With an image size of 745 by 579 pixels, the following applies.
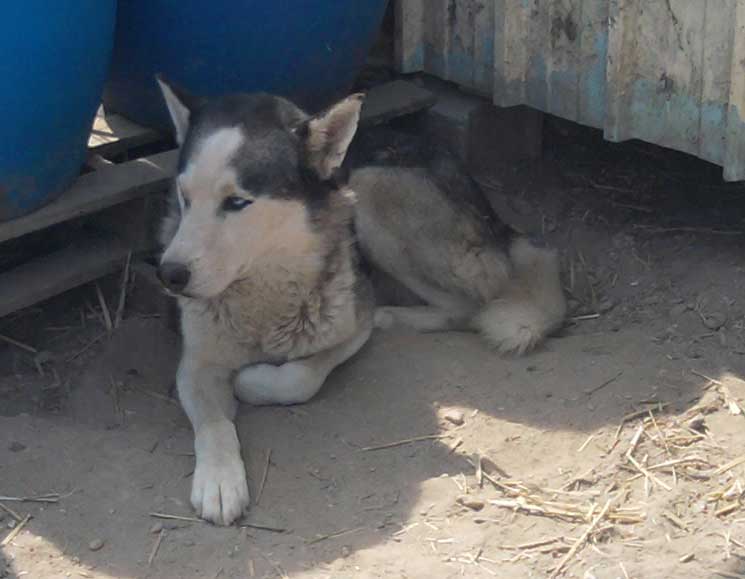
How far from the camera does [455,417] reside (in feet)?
13.7

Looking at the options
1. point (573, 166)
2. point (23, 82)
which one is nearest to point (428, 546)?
point (23, 82)

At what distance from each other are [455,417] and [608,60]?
5.41 ft

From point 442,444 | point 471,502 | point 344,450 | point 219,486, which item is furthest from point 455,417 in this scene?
point 219,486

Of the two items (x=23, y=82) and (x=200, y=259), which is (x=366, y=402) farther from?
(x=23, y=82)

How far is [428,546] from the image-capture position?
3.50 m

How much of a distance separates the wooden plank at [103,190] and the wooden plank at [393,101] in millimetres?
944

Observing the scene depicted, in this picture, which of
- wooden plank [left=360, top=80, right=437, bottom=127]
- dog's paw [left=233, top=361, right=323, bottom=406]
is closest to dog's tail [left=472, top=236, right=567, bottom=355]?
dog's paw [left=233, top=361, right=323, bottom=406]

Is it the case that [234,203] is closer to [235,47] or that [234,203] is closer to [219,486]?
[219,486]

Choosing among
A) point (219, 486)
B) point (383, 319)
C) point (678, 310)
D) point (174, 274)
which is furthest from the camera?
point (383, 319)

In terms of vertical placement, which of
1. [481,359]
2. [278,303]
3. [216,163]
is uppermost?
[216,163]

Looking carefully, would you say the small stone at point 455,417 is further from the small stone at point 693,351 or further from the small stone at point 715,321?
the small stone at point 715,321

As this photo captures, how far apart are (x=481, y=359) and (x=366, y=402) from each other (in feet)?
1.65

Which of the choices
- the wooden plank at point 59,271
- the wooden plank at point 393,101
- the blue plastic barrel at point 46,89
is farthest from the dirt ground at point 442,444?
the blue plastic barrel at point 46,89

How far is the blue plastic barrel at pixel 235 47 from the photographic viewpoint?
471cm
